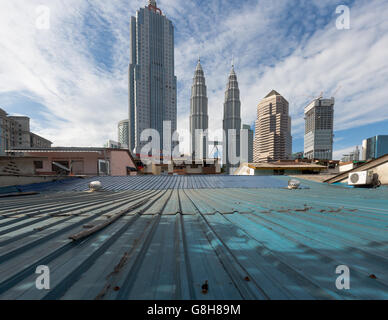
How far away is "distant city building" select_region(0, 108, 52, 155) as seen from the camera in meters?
61.7

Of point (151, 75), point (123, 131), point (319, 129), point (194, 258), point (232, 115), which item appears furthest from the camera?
point (232, 115)

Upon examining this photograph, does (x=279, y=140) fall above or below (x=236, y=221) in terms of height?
above

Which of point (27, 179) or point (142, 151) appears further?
point (142, 151)

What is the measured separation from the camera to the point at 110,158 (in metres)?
21.5

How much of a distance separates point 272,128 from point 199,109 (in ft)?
251

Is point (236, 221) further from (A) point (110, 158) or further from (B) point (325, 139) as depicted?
(B) point (325, 139)

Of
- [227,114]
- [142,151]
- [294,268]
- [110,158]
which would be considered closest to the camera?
[294,268]

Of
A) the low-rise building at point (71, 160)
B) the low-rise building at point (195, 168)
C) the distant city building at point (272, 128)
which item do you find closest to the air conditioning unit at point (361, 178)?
the low-rise building at point (195, 168)

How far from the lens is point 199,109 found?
150m

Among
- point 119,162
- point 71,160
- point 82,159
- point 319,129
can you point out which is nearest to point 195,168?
point 119,162

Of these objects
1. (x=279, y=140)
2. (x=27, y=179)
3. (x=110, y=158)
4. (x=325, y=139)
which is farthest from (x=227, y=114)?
(x=27, y=179)

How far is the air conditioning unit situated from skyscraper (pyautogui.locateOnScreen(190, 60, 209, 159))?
136585 mm

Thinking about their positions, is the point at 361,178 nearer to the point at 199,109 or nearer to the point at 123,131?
the point at 123,131
